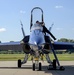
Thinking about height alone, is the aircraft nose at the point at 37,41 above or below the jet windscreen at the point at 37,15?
below

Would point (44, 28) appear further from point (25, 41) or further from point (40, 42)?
point (40, 42)

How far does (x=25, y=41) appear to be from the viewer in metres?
15.7

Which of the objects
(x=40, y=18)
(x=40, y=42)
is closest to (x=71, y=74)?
(x=40, y=42)

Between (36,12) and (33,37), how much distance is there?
13.4 ft

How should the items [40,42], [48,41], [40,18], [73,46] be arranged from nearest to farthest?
[40,42] < [48,41] < [40,18] < [73,46]

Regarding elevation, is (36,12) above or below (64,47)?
above

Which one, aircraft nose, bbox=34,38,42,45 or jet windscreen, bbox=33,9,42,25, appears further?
jet windscreen, bbox=33,9,42,25

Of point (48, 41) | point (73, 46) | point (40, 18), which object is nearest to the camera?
point (48, 41)

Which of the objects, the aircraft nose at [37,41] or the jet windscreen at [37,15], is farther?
the jet windscreen at [37,15]

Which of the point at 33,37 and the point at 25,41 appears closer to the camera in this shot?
the point at 33,37

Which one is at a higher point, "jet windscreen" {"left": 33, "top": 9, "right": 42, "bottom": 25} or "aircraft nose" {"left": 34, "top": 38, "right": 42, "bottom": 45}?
"jet windscreen" {"left": 33, "top": 9, "right": 42, "bottom": 25}

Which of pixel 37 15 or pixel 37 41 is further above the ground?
pixel 37 15

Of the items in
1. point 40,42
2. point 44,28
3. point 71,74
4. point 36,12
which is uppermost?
point 36,12

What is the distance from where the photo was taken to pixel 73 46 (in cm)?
1934
